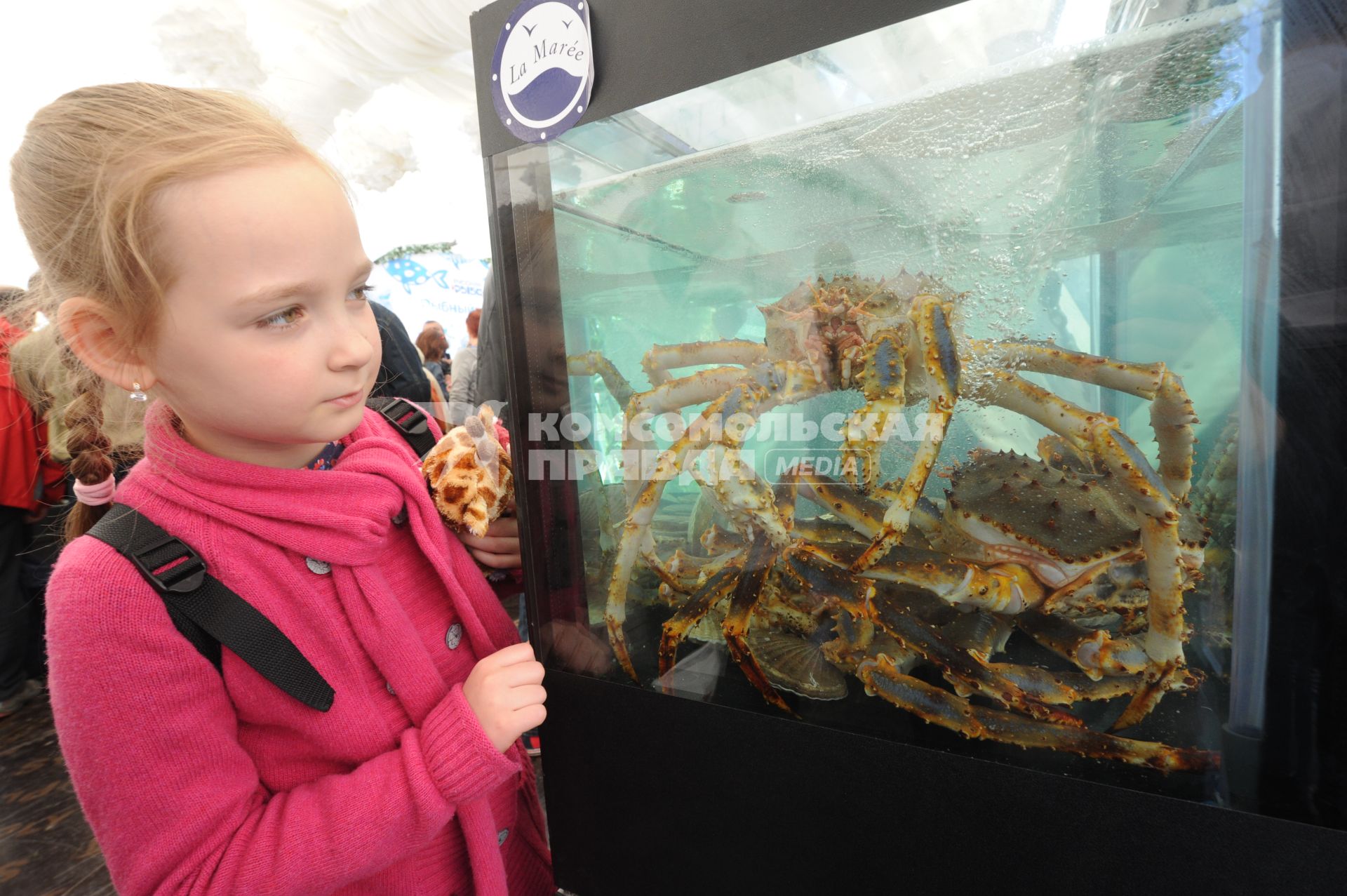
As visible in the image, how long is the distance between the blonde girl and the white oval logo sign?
19cm

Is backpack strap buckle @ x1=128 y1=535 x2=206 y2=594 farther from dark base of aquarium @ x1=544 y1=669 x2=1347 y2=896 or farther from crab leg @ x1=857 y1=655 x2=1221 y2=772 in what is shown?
crab leg @ x1=857 y1=655 x2=1221 y2=772

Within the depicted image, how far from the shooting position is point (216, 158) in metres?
0.49

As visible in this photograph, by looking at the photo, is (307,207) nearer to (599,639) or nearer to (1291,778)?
(599,639)

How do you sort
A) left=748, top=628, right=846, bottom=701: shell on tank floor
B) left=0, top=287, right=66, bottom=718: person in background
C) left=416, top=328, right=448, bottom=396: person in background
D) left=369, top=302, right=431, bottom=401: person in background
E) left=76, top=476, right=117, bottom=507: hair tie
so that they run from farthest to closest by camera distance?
left=416, top=328, right=448, bottom=396: person in background
left=0, top=287, right=66, bottom=718: person in background
left=369, top=302, right=431, bottom=401: person in background
left=76, top=476, right=117, bottom=507: hair tie
left=748, top=628, right=846, bottom=701: shell on tank floor

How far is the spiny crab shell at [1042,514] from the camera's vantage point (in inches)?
20.8

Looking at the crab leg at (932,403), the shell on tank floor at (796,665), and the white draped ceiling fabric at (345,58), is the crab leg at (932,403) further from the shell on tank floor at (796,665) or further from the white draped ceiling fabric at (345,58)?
the white draped ceiling fabric at (345,58)

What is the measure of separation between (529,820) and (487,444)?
1.45ft

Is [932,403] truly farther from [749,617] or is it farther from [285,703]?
[285,703]

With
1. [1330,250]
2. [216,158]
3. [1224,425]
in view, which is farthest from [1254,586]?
[216,158]

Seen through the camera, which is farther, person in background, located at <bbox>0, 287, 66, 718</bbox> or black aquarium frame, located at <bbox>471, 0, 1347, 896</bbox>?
person in background, located at <bbox>0, 287, 66, 718</bbox>

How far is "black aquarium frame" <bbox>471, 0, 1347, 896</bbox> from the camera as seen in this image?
16.1 inches

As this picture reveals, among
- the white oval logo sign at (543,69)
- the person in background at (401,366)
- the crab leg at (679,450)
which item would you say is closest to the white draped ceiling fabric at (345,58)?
the person in background at (401,366)

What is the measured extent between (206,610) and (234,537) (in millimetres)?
64

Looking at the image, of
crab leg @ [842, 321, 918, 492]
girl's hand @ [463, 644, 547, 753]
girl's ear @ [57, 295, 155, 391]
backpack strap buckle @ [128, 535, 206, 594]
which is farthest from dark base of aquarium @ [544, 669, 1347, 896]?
girl's ear @ [57, 295, 155, 391]
